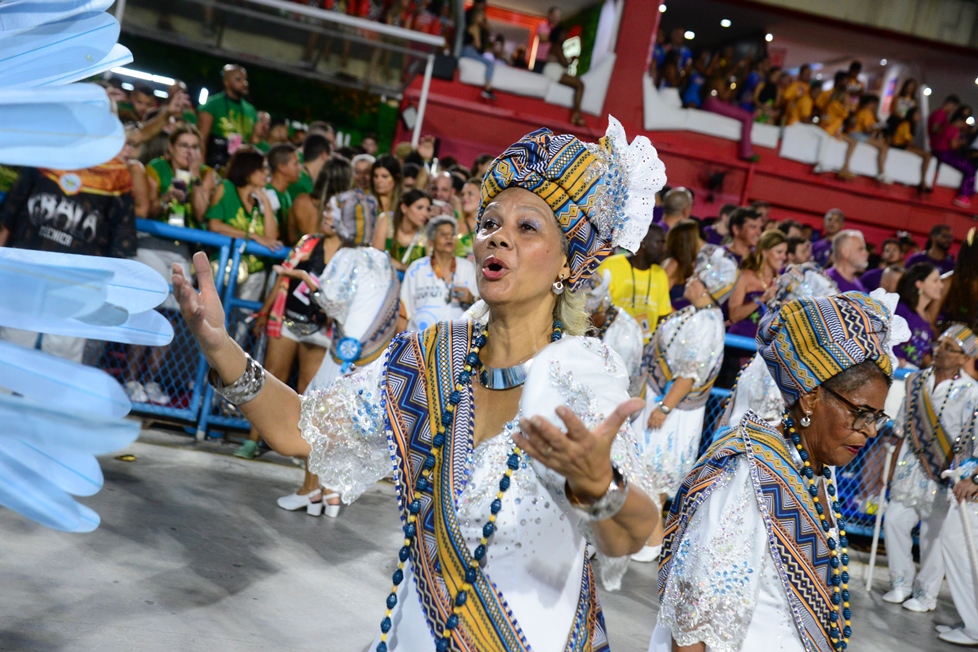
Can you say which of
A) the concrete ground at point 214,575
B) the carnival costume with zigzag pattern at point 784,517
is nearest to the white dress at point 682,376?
A: the concrete ground at point 214,575

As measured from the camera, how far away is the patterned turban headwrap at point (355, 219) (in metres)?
5.24

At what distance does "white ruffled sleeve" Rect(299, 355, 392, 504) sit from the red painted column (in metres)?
13.3

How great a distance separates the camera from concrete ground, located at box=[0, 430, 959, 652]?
3.46m

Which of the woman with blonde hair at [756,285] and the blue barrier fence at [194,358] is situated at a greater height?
the woman with blonde hair at [756,285]

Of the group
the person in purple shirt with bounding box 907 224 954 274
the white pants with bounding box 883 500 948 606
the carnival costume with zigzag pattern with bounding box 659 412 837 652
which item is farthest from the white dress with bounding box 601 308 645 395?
the person in purple shirt with bounding box 907 224 954 274

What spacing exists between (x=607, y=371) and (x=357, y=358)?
3541 millimetres

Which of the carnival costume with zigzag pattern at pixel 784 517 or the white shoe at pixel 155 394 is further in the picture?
the white shoe at pixel 155 394

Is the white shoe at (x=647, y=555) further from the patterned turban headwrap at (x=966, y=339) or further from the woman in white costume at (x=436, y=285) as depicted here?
the patterned turban headwrap at (x=966, y=339)

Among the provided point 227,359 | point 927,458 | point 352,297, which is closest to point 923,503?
point 927,458

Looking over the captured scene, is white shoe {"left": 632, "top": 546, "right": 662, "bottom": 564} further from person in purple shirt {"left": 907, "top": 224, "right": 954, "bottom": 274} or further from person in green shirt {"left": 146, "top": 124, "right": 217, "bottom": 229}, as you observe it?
person in purple shirt {"left": 907, "top": 224, "right": 954, "bottom": 274}

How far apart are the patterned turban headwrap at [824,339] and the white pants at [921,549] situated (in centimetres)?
396

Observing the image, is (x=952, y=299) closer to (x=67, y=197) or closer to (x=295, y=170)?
(x=295, y=170)

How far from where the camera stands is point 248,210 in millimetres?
6273

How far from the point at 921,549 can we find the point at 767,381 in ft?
7.96
